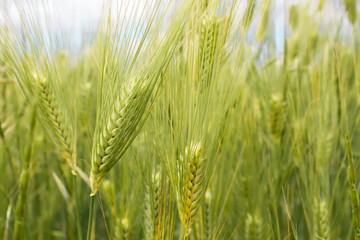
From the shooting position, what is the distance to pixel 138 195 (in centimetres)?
73

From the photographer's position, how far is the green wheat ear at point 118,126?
59cm

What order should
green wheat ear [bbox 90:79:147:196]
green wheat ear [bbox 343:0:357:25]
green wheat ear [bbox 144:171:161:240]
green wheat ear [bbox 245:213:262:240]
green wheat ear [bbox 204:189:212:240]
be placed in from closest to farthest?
green wheat ear [bbox 90:79:147:196] → green wheat ear [bbox 144:171:161:240] → green wheat ear [bbox 204:189:212:240] → green wheat ear [bbox 245:213:262:240] → green wheat ear [bbox 343:0:357:25]

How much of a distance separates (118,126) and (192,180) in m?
0.17

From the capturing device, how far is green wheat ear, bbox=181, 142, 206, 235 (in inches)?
24.5

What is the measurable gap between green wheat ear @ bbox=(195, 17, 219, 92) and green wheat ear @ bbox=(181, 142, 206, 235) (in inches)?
4.8

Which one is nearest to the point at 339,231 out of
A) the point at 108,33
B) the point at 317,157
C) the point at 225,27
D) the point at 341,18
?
the point at 317,157

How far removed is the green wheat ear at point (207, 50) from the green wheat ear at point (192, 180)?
12 centimetres

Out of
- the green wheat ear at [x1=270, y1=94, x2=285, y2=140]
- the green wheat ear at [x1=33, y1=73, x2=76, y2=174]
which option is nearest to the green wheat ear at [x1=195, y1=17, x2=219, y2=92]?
the green wheat ear at [x1=33, y1=73, x2=76, y2=174]

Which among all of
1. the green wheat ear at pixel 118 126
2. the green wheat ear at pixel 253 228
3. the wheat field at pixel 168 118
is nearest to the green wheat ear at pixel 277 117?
the wheat field at pixel 168 118

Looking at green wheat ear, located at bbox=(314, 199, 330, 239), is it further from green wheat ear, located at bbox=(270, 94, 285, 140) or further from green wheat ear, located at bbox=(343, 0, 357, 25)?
green wheat ear, located at bbox=(343, 0, 357, 25)

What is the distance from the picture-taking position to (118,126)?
23.0 inches

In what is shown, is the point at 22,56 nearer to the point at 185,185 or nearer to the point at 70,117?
the point at 70,117

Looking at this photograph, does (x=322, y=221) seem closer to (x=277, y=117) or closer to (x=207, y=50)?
(x=277, y=117)

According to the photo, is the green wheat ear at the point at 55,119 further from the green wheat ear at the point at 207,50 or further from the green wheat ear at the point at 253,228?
the green wheat ear at the point at 253,228
